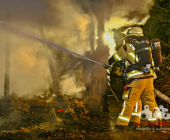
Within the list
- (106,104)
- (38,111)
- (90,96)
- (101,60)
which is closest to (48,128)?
(38,111)

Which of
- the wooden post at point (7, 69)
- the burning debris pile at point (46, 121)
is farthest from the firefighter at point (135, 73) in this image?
the wooden post at point (7, 69)

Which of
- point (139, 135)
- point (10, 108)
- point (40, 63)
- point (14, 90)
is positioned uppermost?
point (40, 63)

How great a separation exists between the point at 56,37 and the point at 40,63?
101 centimetres

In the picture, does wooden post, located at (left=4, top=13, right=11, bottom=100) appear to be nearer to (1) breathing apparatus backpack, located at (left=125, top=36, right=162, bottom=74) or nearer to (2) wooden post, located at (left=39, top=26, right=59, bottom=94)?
(2) wooden post, located at (left=39, top=26, right=59, bottom=94)

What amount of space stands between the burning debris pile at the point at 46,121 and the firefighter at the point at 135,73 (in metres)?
0.50

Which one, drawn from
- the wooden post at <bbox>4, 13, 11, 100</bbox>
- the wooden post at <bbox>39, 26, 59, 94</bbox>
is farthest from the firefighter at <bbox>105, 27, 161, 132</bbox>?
the wooden post at <bbox>4, 13, 11, 100</bbox>

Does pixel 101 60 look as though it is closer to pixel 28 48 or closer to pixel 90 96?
pixel 90 96

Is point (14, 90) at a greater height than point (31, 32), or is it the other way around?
point (31, 32)

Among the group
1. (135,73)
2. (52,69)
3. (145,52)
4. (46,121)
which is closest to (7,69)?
(52,69)

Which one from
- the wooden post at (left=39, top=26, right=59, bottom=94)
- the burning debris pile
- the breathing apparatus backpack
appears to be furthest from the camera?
the wooden post at (left=39, top=26, right=59, bottom=94)

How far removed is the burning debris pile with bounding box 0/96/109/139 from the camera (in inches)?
108

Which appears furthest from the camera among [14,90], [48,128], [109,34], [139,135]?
[109,34]

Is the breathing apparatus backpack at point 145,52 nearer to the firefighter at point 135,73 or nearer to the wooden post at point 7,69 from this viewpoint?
the firefighter at point 135,73

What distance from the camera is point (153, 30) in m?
5.65
